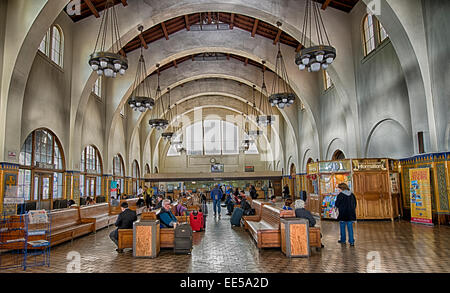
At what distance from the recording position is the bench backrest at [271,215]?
694cm

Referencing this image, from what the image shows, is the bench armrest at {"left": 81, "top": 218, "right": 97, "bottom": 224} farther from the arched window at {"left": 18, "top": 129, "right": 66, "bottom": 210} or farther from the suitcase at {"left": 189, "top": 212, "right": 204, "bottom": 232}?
the suitcase at {"left": 189, "top": 212, "right": 204, "bottom": 232}

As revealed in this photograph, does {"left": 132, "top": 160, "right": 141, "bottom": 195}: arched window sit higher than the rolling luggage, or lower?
higher

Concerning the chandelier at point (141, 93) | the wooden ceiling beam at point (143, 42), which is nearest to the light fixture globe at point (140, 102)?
the chandelier at point (141, 93)

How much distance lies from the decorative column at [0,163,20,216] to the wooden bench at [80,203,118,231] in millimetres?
2010

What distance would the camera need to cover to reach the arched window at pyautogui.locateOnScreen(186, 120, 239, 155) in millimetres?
35344

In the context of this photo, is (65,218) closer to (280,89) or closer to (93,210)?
(93,210)

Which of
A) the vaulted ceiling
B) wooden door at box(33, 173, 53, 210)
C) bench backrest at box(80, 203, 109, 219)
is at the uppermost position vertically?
the vaulted ceiling

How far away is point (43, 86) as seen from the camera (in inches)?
477

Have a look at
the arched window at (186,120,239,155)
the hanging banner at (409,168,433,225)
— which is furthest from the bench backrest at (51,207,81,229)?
the arched window at (186,120,239,155)

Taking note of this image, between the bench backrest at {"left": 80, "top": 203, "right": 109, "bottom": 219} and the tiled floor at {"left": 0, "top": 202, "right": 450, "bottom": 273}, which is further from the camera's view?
the bench backrest at {"left": 80, "top": 203, "right": 109, "bottom": 219}

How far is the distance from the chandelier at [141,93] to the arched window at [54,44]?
11.0 feet

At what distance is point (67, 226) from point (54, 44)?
8.29m

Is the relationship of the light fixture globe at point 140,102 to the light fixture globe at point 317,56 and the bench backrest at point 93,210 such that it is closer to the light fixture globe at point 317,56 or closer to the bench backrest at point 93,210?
the bench backrest at point 93,210

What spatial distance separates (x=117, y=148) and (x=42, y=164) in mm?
8816
